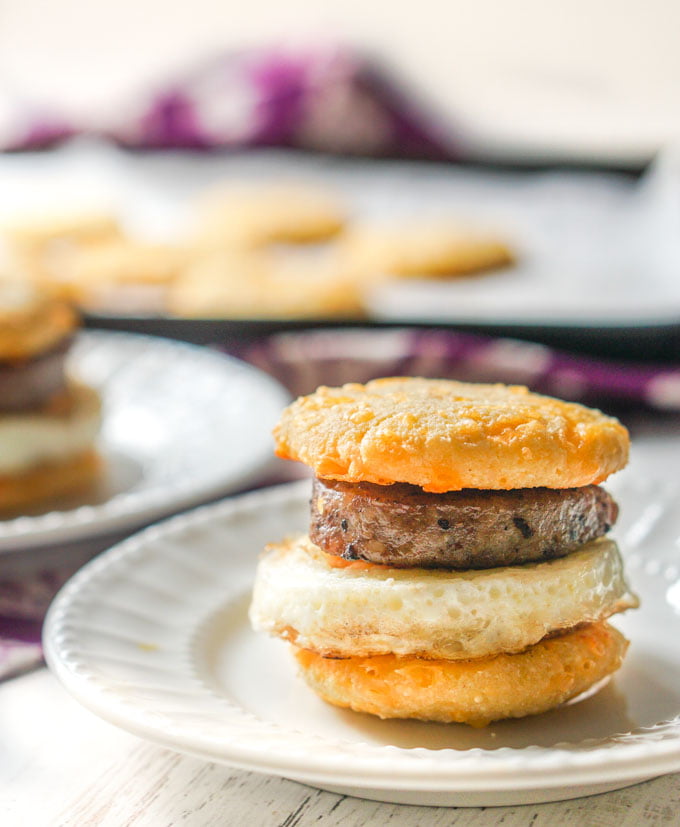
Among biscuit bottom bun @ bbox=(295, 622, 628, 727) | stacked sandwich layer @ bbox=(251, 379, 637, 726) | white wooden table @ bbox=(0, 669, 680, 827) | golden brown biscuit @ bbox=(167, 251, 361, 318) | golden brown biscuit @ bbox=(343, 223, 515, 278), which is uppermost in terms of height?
stacked sandwich layer @ bbox=(251, 379, 637, 726)

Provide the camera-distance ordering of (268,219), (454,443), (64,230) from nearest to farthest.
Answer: (454,443), (64,230), (268,219)

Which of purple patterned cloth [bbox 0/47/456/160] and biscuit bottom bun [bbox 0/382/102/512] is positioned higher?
purple patterned cloth [bbox 0/47/456/160]

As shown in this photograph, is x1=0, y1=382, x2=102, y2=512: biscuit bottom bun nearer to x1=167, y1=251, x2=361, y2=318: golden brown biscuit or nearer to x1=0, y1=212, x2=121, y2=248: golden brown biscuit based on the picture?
x1=167, y1=251, x2=361, y2=318: golden brown biscuit

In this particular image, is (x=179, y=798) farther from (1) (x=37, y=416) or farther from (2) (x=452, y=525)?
(1) (x=37, y=416)

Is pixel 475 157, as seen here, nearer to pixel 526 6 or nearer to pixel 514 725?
pixel 526 6

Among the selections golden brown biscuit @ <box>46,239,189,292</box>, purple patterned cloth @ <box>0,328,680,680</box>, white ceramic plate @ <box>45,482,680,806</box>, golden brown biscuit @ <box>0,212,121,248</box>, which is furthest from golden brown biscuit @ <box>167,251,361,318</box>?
white ceramic plate @ <box>45,482,680,806</box>

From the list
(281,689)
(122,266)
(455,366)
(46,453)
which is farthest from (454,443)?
(122,266)
